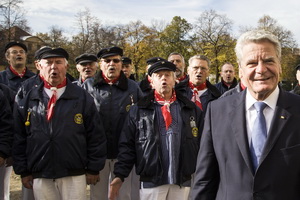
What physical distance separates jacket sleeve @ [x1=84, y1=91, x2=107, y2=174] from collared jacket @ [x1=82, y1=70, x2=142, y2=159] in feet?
2.15

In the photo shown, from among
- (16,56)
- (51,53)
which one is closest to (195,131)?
(51,53)

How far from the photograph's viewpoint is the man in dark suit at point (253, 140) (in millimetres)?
1972

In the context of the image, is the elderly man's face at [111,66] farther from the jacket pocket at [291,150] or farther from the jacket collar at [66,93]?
the jacket pocket at [291,150]

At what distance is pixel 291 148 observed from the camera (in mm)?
1967

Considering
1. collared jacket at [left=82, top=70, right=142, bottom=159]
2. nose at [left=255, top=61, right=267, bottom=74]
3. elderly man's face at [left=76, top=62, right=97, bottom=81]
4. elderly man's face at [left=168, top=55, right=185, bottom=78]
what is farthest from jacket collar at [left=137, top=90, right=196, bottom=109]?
elderly man's face at [left=76, top=62, right=97, bottom=81]

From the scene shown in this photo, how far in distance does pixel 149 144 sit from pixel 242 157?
1.78 metres

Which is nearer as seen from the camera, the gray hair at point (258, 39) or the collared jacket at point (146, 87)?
the gray hair at point (258, 39)

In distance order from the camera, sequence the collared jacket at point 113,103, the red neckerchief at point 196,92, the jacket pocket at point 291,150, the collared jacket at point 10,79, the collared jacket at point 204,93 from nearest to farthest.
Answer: the jacket pocket at point 291,150 → the collared jacket at point 113,103 → the red neckerchief at point 196,92 → the collared jacket at point 204,93 → the collared jacket at point 10,79

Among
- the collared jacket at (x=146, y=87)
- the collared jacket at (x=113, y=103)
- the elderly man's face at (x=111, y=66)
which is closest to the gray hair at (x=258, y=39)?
the collared jacket at (x=113, y=103)

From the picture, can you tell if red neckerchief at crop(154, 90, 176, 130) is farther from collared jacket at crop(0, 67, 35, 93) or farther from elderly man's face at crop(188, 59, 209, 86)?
collared jacket at crop(0, 67, 35, 93)

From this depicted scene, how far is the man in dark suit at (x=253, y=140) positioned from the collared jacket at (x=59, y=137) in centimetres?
193

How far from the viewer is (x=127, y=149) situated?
153 inches

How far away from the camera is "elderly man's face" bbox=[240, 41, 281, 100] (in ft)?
6.94

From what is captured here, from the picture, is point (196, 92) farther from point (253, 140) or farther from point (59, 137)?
point (253, 140)
